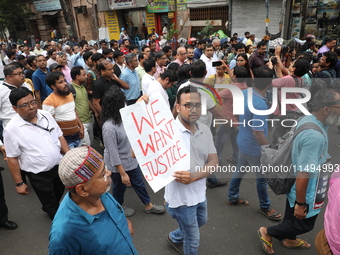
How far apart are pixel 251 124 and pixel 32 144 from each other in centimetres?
238

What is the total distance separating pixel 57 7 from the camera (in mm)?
20453

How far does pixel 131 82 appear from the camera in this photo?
517cm

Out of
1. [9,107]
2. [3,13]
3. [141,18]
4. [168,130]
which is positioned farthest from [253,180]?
[3,13]

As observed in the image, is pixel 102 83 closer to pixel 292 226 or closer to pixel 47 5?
pixel 292 226

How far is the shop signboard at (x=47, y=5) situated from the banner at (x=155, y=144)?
2220cm

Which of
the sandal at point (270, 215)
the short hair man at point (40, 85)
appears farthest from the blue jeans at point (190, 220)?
the short hair man at point (40, 85)

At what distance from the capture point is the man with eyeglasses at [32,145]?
103 inches

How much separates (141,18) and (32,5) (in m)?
11.2

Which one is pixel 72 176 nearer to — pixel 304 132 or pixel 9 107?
pixel 304 132

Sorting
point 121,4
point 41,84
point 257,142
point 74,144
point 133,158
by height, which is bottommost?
point 74,144

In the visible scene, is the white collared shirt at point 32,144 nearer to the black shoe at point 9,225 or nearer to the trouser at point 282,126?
the black shoe at point 9,225

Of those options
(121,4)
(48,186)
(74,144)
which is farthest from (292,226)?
(121,4)

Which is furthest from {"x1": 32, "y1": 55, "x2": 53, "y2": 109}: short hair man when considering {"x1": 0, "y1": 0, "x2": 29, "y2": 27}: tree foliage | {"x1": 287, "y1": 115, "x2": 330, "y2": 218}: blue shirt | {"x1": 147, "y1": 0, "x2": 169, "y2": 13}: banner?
{"x1": 0, "y1": 0, "x2": 29, "y2": 27}: tree foliage

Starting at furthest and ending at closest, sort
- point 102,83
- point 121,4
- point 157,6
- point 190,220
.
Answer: point 121,4 → point 157,6 → point 102,83 → point 190,220
